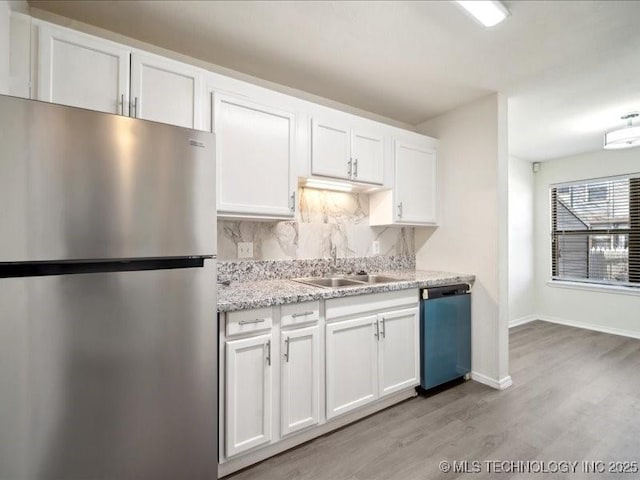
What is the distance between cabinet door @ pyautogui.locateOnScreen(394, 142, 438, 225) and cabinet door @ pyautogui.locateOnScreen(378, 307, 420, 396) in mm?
918

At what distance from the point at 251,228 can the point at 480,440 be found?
2.09m

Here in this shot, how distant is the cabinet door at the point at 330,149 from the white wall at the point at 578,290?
4053mm

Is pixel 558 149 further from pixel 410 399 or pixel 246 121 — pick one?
pixel 246 121

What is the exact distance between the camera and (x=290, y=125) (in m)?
2.08

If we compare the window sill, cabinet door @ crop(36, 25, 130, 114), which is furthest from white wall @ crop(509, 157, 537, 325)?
cabinet door @ crop(36, 25, 130, 114)

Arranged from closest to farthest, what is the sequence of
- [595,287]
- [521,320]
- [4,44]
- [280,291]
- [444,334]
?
1. [4,44]
2. [280,291]
3. [444,334]
4. [595,287]
5. [521,320]

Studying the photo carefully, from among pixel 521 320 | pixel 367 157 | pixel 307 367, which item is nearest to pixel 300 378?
pixel 307 367

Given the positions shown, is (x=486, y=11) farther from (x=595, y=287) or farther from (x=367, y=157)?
(x=595, y=287)

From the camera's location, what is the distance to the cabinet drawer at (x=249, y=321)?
1.54 meters

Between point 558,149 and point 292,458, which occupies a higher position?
point 558,149

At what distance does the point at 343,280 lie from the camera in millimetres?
2504

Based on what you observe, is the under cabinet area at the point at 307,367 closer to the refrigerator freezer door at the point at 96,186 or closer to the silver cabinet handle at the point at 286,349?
the silver cabinet handle at the point at 286,349

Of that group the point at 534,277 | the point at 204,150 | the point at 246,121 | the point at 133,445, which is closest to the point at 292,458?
the point at 133,445

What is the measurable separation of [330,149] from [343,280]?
1072 mm
